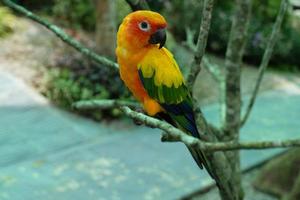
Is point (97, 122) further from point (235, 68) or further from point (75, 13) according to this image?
point (235, 68)

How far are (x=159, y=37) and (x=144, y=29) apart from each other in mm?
68

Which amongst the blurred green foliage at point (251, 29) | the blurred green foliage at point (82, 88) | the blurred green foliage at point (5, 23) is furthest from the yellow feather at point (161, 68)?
the blurred green foliage at point (251, 29)

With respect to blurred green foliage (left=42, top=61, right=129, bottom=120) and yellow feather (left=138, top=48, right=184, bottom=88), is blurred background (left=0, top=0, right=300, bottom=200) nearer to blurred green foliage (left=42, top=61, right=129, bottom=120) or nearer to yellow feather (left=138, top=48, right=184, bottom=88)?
blurred green foliage (left=42, top=61, right=129, bottom=120)

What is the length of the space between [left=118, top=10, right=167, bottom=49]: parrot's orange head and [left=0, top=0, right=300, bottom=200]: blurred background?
3.44 feet

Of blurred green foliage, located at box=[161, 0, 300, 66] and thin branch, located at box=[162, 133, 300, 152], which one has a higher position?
thin branch, located at box=[162, 133, 300, 152]

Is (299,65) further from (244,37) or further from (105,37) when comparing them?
(244,37)

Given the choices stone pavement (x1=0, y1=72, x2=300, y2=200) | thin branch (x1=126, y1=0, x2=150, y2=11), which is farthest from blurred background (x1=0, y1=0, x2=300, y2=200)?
thin branch (x1=126, y1=0, x2=150, y2=11)

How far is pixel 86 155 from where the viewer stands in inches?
211

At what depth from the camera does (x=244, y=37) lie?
7.96 ft

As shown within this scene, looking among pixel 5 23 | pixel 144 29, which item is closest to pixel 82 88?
pixel 5 23

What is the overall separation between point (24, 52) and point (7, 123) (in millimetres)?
2311

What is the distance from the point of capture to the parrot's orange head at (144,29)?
1793 mm

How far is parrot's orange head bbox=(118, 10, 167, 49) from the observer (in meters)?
A: 1.79

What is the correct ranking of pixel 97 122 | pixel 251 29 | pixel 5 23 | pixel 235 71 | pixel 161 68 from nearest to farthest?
pixel 161 68
pixel 235 71
pixel 97 122
pixel 5 23
pixel 251 29
